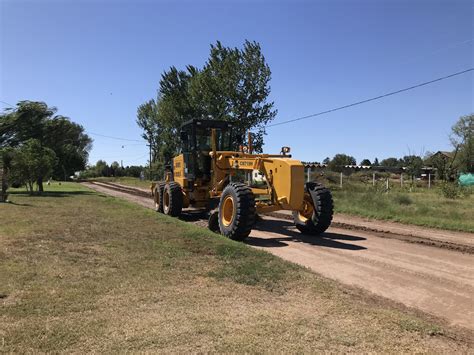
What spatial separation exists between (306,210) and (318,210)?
67cm

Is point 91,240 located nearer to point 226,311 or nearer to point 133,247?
point 133,247

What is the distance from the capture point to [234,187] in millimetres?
10461

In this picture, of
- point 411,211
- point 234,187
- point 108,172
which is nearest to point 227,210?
point 234,187

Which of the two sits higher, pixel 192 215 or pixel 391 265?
pixel 192 215

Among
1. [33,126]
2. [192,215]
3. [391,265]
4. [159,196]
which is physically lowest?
[391,265]

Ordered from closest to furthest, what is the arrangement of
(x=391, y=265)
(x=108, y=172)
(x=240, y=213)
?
(x=391, y=265) → (x=240, y=213) → (x=108, y=172)

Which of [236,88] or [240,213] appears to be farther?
[236,88]

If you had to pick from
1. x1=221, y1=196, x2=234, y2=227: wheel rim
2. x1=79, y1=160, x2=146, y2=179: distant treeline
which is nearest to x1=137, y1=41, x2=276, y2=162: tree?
x1=221, y1=196, x2=234, y2=227: wheel rim

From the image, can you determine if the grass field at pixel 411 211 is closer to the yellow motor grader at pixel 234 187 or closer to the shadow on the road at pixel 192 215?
the yellow motor grader at pixel 234 187

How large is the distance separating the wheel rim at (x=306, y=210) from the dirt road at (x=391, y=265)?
488mm

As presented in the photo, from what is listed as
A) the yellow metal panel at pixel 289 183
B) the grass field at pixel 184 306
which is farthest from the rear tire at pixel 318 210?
the grass field at pixel 184 306

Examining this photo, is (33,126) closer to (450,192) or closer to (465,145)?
(450,192)

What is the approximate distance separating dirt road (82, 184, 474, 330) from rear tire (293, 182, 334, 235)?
0.32 meters

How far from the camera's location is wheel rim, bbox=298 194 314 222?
1116 cm
